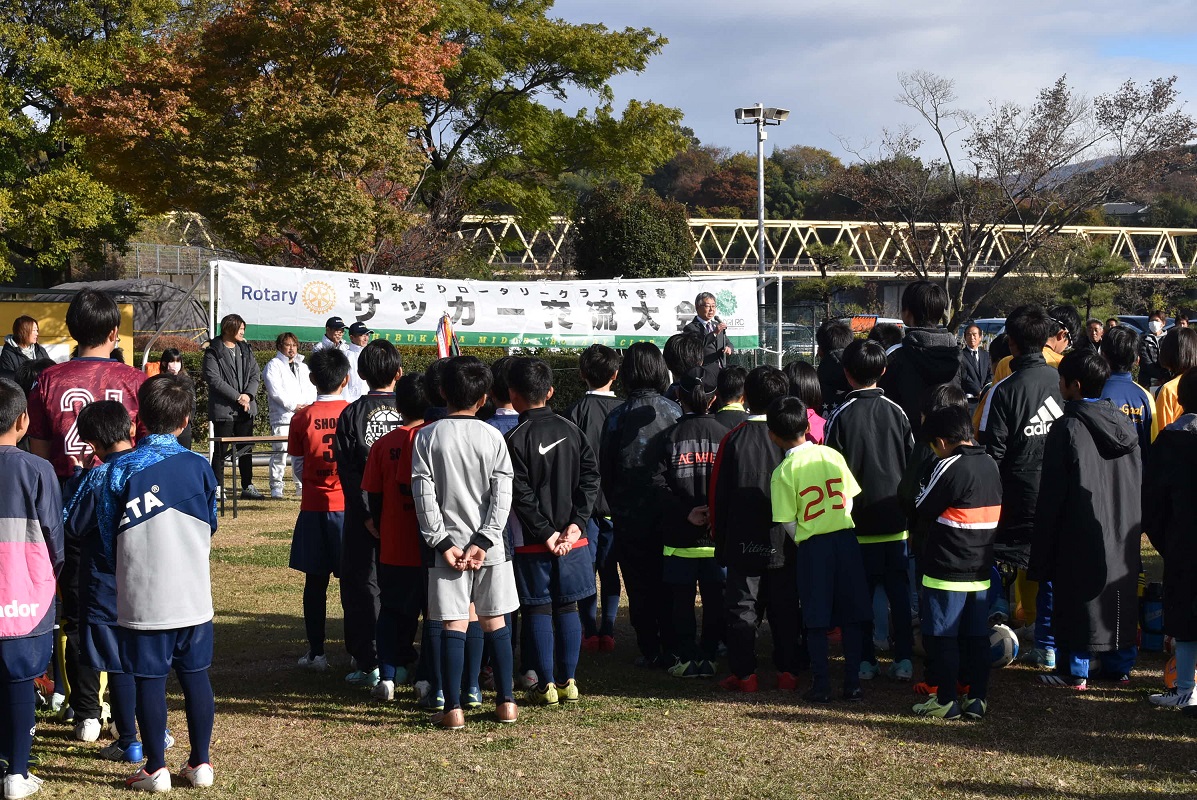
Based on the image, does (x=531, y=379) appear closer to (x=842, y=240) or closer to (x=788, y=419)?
(x=788, y=419)

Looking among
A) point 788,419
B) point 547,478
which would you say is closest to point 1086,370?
point 788,419

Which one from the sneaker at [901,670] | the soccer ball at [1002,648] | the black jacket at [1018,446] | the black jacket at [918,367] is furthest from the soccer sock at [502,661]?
the black jacket at [918,367]

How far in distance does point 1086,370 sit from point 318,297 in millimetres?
10060

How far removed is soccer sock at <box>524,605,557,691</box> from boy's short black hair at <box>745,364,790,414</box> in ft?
4.93

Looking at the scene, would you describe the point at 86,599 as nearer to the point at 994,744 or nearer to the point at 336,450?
the point at 336,450

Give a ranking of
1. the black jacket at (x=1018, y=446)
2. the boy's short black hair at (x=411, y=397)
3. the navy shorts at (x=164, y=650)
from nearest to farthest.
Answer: the navy shorts at (x=164, y=650), the boy's short black hair at (x=411, y=397), the black jacket at (x=1018, y=446)

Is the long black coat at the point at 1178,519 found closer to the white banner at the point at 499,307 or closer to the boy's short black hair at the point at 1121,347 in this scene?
the boy's short black hair at the point at 1121,347

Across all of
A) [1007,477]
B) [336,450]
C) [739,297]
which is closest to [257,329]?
[739,297]

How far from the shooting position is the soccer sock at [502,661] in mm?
4910

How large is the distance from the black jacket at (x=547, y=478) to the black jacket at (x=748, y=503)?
0.70m

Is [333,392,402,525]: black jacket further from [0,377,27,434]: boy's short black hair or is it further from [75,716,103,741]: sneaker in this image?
[0,377,27,434]: boy's short black hair

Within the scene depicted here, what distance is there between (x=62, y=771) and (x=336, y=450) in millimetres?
1972

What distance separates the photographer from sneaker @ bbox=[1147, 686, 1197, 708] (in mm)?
4887

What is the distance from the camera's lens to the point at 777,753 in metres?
4.53
